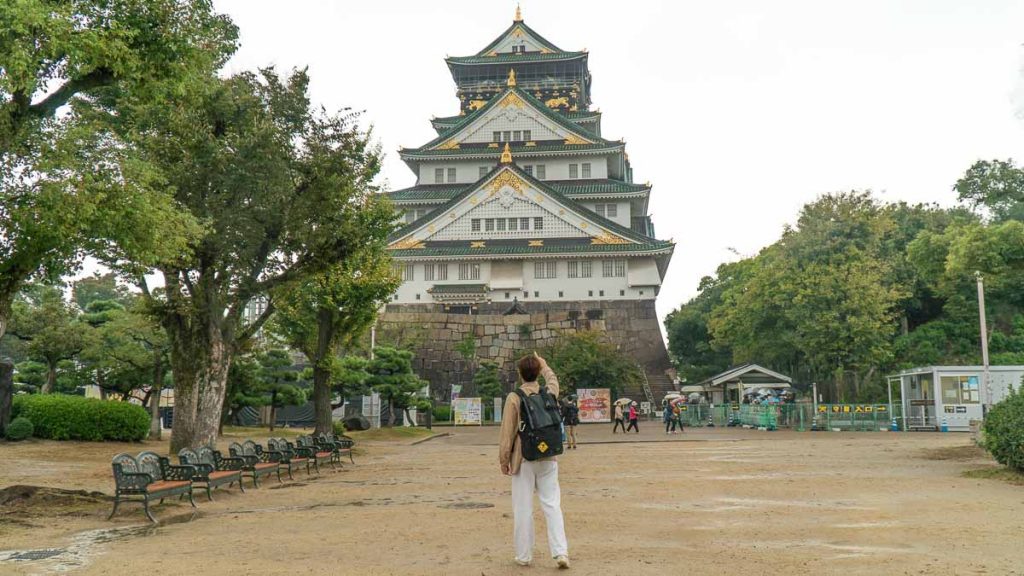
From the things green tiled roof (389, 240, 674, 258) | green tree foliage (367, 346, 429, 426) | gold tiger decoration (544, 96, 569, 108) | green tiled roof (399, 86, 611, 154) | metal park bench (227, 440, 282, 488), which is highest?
gold tiger decoration (544, 96, 569, 108)

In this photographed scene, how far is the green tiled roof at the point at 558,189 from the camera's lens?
181 ft

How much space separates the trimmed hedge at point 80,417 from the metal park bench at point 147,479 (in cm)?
1235

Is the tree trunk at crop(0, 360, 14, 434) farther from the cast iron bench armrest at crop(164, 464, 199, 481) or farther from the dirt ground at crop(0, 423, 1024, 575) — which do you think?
the cast iron bench armrest at crop(164, 464, 199, 481)

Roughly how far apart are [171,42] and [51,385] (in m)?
21.4

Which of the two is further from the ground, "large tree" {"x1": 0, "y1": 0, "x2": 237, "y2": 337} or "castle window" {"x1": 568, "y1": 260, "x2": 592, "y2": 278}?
"castle window" {"x1": 568, "y1": 260, "x2": 592, "y2": 278}

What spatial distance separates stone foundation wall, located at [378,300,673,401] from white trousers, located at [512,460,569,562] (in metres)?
38.5

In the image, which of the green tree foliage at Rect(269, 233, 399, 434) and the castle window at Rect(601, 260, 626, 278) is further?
the castle window at Rect(601, 260, 626, 278)

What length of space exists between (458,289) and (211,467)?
4061 cm

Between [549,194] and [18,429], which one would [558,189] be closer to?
[549,194]

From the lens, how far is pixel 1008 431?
12773 mm

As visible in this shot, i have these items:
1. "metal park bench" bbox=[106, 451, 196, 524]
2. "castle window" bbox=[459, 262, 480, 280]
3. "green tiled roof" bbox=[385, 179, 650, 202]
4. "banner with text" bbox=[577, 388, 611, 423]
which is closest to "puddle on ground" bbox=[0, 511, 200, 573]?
"metal park bench" bbox=[106, 451, 196, 524]

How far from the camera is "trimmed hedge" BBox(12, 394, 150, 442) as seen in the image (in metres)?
21.0

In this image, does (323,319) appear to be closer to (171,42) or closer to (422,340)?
(171,42)

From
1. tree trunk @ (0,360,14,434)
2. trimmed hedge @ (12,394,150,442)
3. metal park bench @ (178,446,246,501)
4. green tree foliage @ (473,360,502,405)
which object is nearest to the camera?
metal park bench @ (178,446,246,501)
